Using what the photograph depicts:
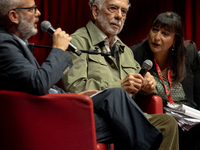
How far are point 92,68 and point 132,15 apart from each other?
1.47 m

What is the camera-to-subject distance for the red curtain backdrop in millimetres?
2531

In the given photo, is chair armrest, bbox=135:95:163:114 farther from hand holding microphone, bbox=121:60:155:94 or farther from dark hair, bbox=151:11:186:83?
dark hair, bbox=151:11:186:83

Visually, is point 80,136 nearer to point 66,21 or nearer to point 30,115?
point 30,115

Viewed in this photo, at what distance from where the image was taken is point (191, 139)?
229 centimetres

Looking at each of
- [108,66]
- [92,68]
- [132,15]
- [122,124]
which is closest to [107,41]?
[108,66]

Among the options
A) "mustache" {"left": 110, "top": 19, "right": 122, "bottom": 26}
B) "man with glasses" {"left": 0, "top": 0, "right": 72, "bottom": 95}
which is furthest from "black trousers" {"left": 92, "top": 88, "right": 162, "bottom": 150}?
"mustache" {"left": 110, "top": 19, "right": 122, "bottom": 26}

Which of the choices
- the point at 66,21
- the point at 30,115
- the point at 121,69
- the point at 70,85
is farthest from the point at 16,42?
the point at 66,21

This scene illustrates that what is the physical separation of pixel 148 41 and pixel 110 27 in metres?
0.49

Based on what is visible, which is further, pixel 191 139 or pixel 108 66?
pixel 191 139

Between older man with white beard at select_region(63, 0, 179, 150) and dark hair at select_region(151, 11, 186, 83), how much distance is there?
1.15 ft

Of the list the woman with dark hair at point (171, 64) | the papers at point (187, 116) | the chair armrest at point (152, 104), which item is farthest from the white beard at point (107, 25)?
the papers at point (187, 116)

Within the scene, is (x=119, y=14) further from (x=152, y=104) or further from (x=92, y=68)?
(x=152, y=104)

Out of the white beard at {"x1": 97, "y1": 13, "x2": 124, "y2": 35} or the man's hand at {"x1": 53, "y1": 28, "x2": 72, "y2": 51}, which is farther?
the white beard at {"x1": 97, "y1": 13, "x2": 124, "y2": 35}

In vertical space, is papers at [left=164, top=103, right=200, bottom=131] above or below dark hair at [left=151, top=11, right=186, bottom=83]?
below
